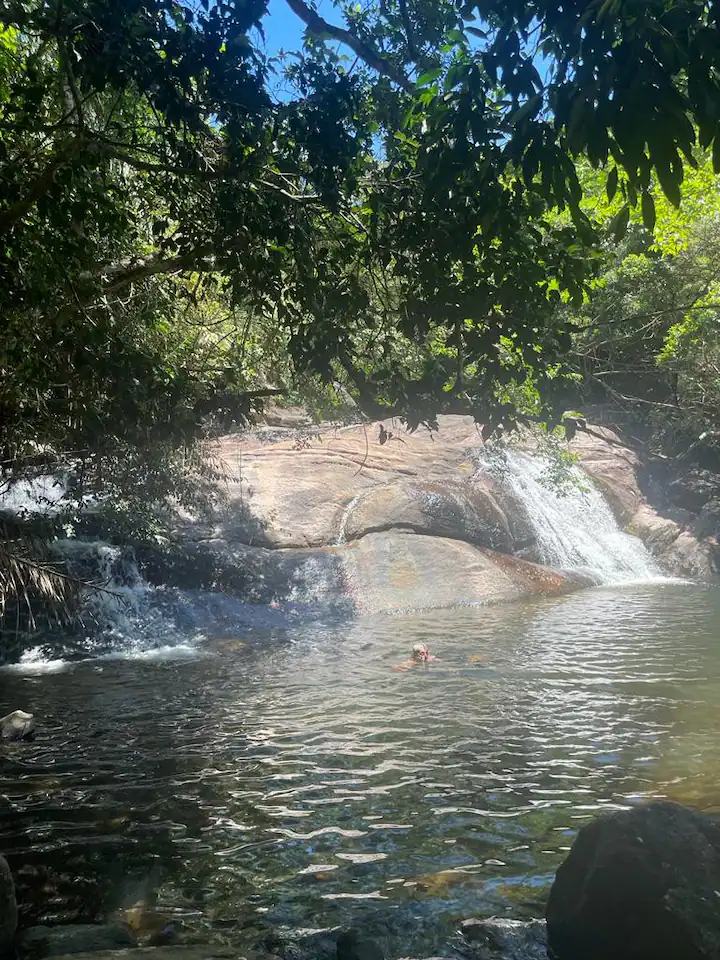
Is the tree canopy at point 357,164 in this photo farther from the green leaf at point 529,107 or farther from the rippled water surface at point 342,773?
the rippled water surface at point 342,773

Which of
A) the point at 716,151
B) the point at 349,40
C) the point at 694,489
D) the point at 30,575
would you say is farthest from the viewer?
the point at 694,489

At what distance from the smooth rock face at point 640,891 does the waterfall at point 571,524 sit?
1721 centimetres

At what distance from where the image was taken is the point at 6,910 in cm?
452

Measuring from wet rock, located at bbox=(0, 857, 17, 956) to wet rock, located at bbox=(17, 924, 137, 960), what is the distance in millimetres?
69

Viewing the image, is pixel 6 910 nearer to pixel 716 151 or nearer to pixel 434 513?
pixel 716 151

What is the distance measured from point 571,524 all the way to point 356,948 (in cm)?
2070

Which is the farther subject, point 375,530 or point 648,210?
point 375,530

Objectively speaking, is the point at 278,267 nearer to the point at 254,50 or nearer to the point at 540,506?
the point at 254,50

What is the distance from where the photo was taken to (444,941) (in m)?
4.69

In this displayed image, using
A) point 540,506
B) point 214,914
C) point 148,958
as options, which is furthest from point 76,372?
point 540,506

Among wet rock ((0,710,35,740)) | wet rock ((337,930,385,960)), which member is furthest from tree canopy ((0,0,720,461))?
wet rock ((337,930,385,960))

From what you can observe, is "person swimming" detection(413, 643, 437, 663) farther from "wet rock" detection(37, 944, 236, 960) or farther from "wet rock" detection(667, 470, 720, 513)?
"wet rock" detection(667, 470, 720, 513)

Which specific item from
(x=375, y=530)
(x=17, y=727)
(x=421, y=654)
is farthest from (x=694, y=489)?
(x=17, y=727)

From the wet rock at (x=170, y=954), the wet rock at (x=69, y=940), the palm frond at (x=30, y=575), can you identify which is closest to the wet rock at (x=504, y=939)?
the wet rock at (x=170, y=954)
